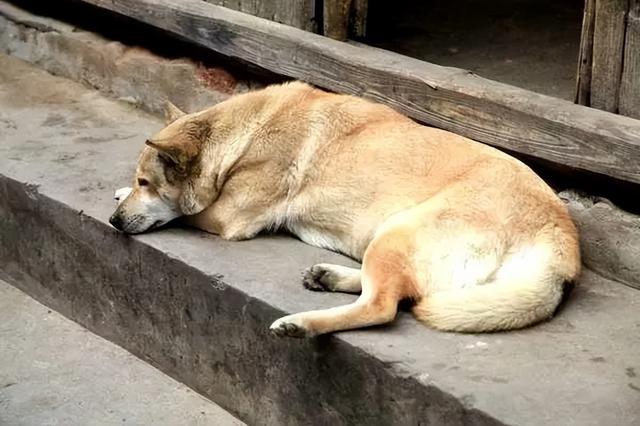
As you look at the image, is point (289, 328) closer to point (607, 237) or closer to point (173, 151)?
point (173, 151)

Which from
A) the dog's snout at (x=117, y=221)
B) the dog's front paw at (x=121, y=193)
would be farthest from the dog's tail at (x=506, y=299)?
the dog's front paw at (x=121, y=193)

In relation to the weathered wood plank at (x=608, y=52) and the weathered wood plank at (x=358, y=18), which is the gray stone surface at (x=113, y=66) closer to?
the weathered wood plank at (x=358, y=18)

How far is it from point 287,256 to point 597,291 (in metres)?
1.16

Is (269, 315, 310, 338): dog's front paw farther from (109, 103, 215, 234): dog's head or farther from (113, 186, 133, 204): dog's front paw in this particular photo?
(113, 186, 133, 204): dog's front paw

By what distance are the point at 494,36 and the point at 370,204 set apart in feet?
6.65

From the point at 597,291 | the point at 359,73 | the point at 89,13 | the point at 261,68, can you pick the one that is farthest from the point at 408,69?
the point at 89,13

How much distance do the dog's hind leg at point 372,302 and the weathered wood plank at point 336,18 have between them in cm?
159

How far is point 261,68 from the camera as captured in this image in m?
5.50

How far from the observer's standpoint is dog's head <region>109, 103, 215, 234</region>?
4.62 metres

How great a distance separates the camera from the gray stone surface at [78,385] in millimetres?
4410

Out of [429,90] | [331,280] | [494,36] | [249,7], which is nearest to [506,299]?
[331,280]

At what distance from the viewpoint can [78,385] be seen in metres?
4.62

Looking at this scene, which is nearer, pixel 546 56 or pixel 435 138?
pixel 435 138

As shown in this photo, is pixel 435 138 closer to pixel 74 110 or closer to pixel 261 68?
pixel 261 68
